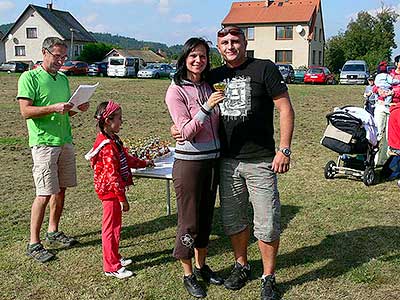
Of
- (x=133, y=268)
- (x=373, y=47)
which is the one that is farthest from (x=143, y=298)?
(x=373, y=47)

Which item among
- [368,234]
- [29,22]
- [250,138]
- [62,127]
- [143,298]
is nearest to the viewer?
[250,138]

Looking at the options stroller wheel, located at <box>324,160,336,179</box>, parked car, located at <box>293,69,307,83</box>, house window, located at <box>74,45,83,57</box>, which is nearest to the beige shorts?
stroller wheel, located at <box>324,160,336,179</box>

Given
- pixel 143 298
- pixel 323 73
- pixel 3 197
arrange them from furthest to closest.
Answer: pixel 323 73
pixel 3 197
pixel 143 298

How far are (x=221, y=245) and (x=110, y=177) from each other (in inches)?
54.9

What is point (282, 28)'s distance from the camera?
151 feet

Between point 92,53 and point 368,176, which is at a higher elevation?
point 92,53

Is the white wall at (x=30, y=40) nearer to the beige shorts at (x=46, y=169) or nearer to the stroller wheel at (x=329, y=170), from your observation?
the stroller wheel at (x=329, y=170)

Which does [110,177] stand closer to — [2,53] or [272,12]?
[272,12]

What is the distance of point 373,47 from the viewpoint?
1829 inches

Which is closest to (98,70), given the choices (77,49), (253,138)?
(77,49)

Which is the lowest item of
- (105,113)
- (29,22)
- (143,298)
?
(143,298)

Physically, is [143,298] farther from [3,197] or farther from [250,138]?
[3,197]

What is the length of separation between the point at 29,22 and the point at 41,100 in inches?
2234

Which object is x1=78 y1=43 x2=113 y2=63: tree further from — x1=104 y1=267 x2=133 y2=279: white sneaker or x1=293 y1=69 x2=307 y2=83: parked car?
x1=104 y1=267 x2=133 y2=279: white sneaker
